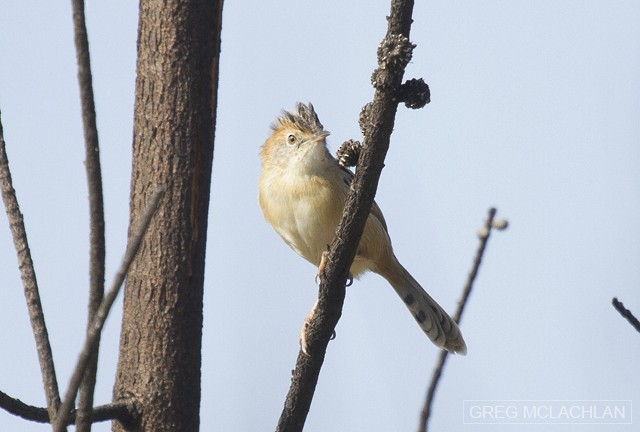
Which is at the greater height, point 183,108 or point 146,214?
point 183,108

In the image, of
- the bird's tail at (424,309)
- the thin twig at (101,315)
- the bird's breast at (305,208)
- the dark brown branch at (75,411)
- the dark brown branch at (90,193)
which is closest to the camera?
the thin twig at (101,315)

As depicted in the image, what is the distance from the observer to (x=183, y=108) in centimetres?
295

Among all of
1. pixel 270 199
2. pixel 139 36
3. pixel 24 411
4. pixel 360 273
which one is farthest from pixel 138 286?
pixel 360 273

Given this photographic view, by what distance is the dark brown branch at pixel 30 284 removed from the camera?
2049mm

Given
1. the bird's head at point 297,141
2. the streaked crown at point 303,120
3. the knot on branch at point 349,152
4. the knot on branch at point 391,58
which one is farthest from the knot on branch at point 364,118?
the streaked crown at point 303,120

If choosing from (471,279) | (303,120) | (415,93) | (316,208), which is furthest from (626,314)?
(303,120)

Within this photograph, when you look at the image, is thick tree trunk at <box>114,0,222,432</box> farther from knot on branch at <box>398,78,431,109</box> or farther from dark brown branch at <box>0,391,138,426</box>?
knot on branch at <box>398,78,431,109</box>

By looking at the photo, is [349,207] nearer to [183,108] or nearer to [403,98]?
[403,98]

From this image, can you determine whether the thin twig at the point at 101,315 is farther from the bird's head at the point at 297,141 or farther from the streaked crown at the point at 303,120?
the streaked crown at the point at 303,120

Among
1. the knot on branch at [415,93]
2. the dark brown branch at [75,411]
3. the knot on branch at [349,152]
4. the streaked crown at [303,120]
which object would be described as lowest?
the dark brown branch at [75,411]

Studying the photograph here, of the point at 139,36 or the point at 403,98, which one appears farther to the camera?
the point at 139,36

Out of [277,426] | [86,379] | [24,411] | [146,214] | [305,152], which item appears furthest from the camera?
[305,152]

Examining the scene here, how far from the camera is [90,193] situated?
183 cm

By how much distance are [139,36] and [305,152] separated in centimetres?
238
